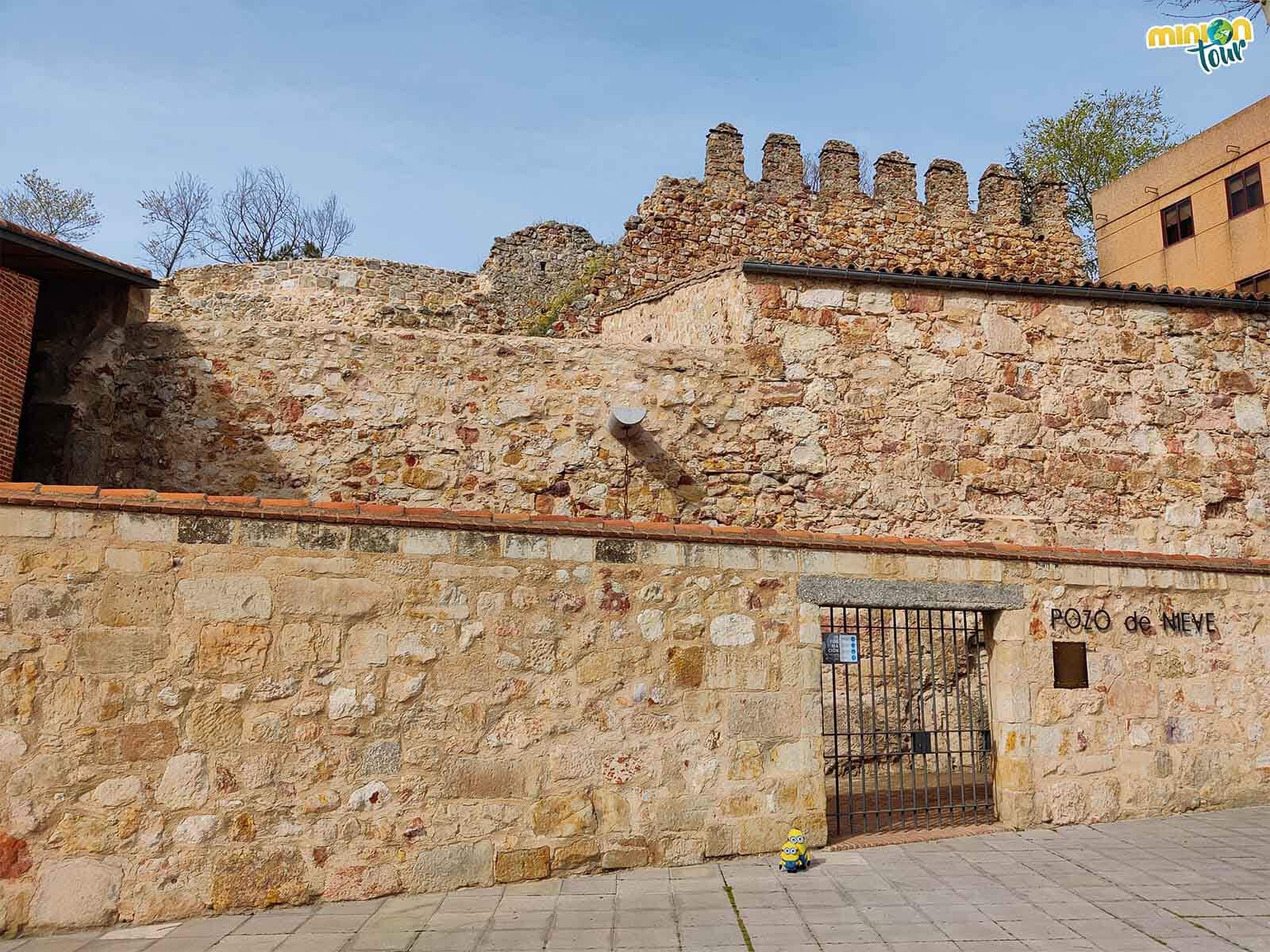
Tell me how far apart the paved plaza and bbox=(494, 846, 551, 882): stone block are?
71 millimetres

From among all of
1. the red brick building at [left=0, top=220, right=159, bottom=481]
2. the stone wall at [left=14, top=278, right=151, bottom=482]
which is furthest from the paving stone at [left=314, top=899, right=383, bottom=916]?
the stone wall at [left=14, top=278, right=151, bottom=482]

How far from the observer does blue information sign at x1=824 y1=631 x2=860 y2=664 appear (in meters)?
6.95

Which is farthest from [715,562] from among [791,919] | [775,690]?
[791,919]

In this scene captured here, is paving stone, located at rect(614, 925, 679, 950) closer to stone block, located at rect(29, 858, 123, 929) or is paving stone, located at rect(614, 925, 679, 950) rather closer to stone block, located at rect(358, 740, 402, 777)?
stone block, located at rect(358, 740, 402, 777)

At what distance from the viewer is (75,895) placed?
17.0 feet

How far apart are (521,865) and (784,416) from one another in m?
6.11

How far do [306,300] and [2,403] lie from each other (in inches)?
305

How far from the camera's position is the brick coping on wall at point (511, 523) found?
5.55m

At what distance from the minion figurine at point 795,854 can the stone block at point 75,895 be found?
151 inches

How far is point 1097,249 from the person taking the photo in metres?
21.2

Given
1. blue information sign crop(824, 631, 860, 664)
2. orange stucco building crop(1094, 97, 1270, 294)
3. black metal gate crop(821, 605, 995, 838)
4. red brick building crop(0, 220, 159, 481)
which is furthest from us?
orange stucco building crop(1094, 97, 1270, 294)

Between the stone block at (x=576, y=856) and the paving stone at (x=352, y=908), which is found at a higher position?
the stone block at (x=576, y=856)

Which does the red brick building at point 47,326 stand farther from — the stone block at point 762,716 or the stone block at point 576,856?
the stone block at point 762,716

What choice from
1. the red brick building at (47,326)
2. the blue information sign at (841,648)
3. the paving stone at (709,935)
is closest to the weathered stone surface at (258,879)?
the paving stone at (709,935)
